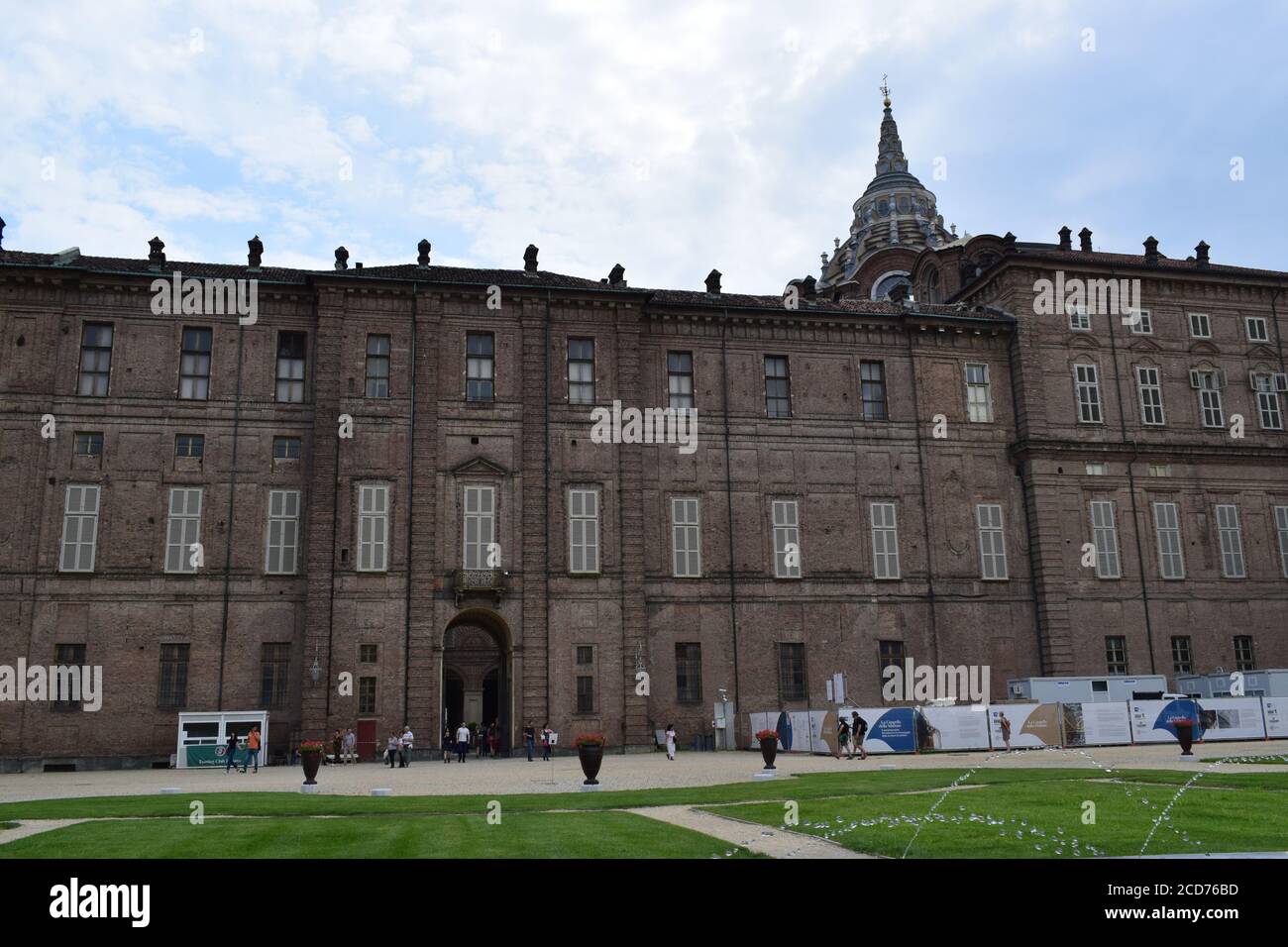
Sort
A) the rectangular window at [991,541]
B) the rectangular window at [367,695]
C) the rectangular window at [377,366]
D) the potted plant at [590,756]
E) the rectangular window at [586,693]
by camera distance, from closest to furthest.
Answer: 1. the potted plant at [590,756]
2. the rectangular window at [367,695]
3. the rectangular window at [586,693]
4. the rectangular window at [377,366]
5. the rectangular window at [991,541]

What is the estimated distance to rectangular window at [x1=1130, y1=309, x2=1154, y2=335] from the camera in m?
46.8

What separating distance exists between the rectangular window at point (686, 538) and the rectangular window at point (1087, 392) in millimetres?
17273

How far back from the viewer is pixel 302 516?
3906 centimetres

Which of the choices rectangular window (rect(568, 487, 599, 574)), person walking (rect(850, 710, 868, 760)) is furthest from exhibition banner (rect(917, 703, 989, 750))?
rectangular window (rect(568, 487, 599, 574))

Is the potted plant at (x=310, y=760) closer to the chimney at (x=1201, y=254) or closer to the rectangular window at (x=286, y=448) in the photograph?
the rectangular window at (x=286, y=448)

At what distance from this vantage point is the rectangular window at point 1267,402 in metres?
47.4

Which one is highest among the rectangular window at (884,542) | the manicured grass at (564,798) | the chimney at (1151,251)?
the chimney at (1151,251)

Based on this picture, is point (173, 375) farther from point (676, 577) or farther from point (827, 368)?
point (827, 368)

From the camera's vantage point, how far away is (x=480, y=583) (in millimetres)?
37875

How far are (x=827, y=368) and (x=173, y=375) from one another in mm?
25314

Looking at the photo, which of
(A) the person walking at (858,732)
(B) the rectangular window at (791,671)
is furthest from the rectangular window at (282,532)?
(A) the person walking at (858,732)

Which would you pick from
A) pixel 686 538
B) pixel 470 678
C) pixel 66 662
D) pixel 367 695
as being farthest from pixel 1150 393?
pixel 66 662

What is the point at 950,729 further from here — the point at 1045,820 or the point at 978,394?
the point at 1045,820
